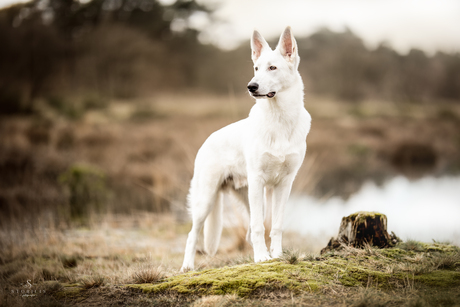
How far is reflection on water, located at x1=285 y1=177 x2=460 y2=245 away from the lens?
823 centimetres

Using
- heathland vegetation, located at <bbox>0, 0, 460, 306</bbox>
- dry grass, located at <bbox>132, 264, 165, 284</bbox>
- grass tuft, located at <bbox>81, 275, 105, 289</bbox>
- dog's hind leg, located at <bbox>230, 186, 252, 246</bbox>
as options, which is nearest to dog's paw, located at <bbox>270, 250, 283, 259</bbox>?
heathland vegetation, located at <bbox>0, 0, 460, 306</bbox>

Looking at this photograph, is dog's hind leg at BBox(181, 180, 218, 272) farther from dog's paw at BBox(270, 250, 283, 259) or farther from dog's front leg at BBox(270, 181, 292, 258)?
dog's paw at BBox(270, 250, 283, 259)

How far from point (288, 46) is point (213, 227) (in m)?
2.78

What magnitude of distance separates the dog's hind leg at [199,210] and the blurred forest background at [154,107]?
5.79ft

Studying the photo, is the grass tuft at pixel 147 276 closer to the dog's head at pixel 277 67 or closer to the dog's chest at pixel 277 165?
the dog's chest at pixel 277 165

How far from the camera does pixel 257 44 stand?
467 cm

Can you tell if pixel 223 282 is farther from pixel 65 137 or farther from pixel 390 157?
pixel 390 157

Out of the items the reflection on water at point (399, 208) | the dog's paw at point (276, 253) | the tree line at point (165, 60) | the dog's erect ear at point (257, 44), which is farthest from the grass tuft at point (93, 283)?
the tree line at point (165, 60)

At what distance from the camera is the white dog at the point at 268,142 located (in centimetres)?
438

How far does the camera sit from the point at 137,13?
3425 centimetres

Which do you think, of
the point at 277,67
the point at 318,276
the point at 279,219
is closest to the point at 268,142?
the point at 277,67

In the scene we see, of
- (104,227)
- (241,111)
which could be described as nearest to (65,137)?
(241,111)

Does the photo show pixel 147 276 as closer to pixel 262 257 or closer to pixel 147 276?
pixel 147 276

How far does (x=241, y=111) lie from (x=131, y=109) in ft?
32.5
